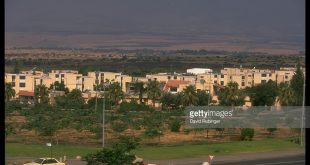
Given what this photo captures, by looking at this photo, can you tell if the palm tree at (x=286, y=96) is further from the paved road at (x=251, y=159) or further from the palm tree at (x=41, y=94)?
the paved road at (x=251, y=159)

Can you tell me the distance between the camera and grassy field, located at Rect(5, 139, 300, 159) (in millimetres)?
11570

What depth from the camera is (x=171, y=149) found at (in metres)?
12.6

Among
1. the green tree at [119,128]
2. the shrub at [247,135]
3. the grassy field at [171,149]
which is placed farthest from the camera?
the green tree at [119,128]

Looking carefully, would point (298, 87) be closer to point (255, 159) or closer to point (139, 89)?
point (139, 89)

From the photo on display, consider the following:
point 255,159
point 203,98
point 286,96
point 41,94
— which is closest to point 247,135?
point 255,159

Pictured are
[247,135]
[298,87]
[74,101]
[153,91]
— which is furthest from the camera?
[153,91]

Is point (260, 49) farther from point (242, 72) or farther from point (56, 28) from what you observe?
point (242, 72)

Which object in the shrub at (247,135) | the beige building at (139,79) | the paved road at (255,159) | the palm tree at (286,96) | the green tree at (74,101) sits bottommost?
the paved road at (255,159)

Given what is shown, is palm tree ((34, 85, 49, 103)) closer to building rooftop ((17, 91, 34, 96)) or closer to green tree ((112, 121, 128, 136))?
building rooftop ((17, 91, 34, 96))

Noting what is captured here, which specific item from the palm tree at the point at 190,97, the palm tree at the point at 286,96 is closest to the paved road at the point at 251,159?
the palm tree at the point at 286,96

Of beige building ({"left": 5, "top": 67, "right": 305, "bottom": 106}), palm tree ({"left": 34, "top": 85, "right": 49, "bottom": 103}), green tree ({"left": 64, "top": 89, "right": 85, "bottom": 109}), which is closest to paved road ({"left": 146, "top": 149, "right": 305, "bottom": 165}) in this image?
green tree ({"left": 64, "top": 89, "right": 85, "bottom": 109})

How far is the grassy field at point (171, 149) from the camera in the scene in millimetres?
11570

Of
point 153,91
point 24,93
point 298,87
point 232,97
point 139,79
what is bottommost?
point 24,93
